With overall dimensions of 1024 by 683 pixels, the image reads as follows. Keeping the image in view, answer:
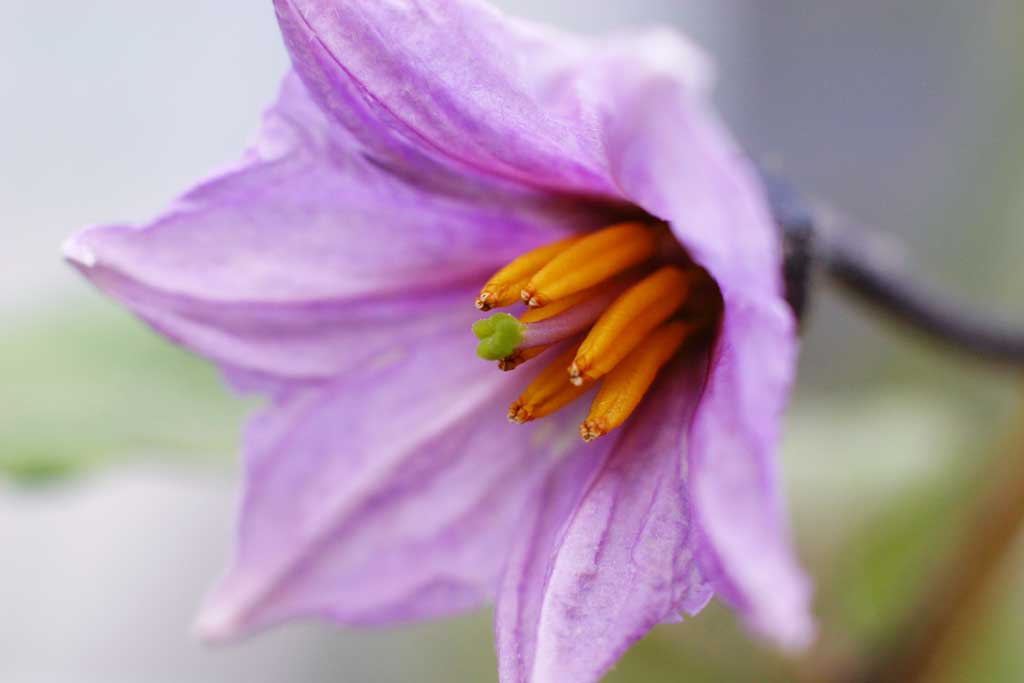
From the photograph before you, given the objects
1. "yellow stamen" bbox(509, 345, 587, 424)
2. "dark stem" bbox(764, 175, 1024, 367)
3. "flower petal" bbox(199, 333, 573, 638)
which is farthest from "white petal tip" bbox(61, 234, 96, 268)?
"dark stem" bbox(764, 175, 1024, 367)

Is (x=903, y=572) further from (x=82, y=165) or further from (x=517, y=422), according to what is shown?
(x=82, y=165)

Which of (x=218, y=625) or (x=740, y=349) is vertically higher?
(x=740, y=349)

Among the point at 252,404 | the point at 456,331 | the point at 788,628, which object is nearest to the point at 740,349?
the point at 788,628

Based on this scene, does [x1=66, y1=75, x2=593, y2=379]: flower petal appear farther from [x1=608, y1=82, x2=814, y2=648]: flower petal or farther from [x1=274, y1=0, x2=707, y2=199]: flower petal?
[x1=608, y1=82, x2=814, y2=648]: flower petal

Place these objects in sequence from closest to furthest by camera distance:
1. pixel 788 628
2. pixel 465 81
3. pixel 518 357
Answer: pixel 788 628 → pixel 465 81 → pixel 518 357

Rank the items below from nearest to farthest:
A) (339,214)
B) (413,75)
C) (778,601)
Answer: (778,601), (413,75), (339,214)

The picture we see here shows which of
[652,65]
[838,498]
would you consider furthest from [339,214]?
[838,498]

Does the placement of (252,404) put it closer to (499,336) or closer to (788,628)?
(499,336)

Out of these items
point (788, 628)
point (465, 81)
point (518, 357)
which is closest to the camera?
point (788, 628)
